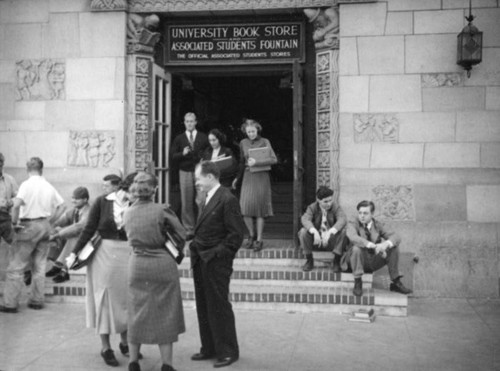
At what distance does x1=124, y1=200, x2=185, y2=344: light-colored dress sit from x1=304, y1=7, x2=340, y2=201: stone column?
14.7 feet

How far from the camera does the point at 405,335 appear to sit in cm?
687

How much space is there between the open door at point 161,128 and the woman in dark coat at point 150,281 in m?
4.39

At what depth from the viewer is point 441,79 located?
912 cm

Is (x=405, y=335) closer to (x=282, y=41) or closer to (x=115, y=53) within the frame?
(x=282, y=41)

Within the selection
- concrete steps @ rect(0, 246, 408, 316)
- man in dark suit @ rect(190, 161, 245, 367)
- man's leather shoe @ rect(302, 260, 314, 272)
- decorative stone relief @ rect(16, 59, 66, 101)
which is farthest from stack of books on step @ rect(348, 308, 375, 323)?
decorative stone relief @ rect(16, 59, 66, 101)

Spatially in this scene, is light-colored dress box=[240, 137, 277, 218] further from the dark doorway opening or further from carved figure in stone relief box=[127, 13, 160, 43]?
the dark doorway opening

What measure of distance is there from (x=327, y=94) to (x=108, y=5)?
3647mm

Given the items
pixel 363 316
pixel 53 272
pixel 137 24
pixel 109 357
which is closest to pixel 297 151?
pixel 363 316

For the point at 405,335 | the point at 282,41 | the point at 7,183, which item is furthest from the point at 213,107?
the point at 405,335

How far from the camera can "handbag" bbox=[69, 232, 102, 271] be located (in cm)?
592

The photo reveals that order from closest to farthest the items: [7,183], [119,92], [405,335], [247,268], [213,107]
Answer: [405,335] < [7,183] < [247,268] < [119,92] < [213,107]

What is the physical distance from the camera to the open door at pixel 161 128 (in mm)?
10086

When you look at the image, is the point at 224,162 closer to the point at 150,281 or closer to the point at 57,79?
the point at 57,79

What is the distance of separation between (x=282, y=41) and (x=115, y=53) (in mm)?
2663
